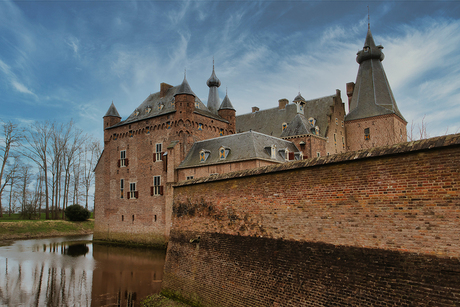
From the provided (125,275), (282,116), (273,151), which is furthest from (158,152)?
(282,116)

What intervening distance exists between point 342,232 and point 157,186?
2089 centimetres

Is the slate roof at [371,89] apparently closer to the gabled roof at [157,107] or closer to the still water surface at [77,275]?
the gabled roof at [157,107]

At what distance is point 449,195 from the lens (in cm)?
515

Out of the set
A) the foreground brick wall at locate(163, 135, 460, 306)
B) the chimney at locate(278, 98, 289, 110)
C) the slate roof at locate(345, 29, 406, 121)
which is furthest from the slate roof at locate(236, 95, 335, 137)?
the foreground brick wall at locate(163, 135, 460, 306)

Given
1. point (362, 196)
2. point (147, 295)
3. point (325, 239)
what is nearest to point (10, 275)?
point (147, 295)

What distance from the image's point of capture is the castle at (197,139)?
74.8 ft

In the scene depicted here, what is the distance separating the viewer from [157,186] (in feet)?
84.8

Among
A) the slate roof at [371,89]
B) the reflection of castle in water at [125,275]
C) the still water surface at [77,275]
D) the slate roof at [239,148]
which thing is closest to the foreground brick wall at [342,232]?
the reflection of castle in water at [125,275]

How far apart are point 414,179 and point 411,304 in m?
1.95

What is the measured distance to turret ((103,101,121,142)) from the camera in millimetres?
30734

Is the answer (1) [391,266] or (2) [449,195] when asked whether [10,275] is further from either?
(2) [449,195]

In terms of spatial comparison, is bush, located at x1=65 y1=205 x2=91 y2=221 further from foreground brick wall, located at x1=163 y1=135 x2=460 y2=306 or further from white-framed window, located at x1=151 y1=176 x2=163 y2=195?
foreground brick wall, located at x1=163 y1=135 x2=460 y2=306

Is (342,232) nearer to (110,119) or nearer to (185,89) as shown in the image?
(185,89)

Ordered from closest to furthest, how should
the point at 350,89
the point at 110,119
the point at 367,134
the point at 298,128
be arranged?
1. the point at 298,128
2. the point at 110,119
3. the point at 367,134
4. the point at 350,89
